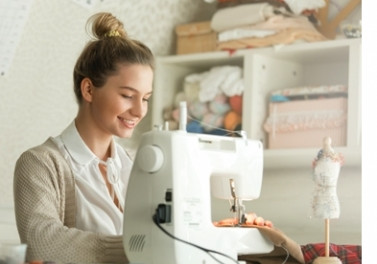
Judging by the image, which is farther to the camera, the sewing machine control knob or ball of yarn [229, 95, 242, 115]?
ball of yarn [229, 95, 242, 115]

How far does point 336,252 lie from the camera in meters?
1.43

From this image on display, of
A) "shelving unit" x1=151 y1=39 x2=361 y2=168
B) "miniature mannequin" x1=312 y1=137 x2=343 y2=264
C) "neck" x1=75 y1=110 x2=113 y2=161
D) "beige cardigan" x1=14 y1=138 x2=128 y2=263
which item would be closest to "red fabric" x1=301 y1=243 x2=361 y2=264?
"miniature mannequin" x1=312 y1=137 x2=343 y2=264

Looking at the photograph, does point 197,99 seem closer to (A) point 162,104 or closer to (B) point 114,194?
(A) point 162,104

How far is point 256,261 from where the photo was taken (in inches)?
54.3

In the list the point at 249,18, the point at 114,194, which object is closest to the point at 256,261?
the point at 114,194

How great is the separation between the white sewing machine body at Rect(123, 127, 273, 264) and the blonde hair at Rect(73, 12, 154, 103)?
315 mm

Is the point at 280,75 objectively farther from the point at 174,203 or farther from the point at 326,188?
the point at 174,203

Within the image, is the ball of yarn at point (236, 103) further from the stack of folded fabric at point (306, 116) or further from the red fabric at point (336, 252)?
the red fabric at point (336, 252)

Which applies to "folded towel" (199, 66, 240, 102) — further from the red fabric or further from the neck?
the red fabric

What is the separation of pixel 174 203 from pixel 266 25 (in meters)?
1.34

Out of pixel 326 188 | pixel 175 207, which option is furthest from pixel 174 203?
pixel 326 188

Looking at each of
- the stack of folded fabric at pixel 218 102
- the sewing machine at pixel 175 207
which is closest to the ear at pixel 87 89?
the sewing machine at pixel 175 207

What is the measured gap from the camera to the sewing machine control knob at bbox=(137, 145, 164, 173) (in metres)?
1.20

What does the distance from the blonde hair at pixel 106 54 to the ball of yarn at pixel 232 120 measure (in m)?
0.92
